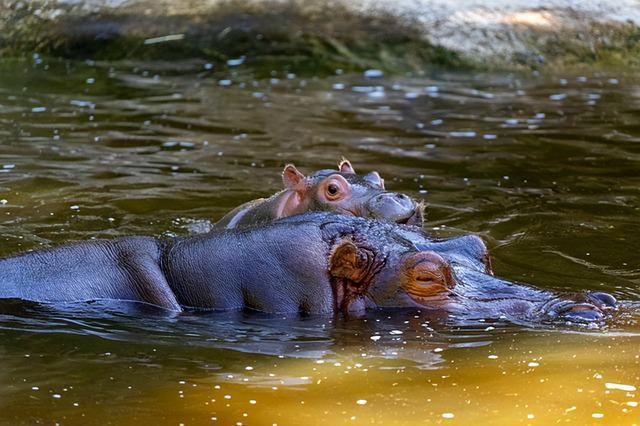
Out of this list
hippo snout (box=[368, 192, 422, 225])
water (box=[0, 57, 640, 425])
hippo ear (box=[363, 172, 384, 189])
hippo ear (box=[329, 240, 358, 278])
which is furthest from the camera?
hippo ear (box=[363, 172, 384, 189])

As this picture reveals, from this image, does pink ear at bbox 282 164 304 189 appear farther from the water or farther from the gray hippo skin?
the gray hippo skin

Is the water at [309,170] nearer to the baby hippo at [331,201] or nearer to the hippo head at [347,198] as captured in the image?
the baby hippo at [331,201]

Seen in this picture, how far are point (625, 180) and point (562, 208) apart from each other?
0.97 metres

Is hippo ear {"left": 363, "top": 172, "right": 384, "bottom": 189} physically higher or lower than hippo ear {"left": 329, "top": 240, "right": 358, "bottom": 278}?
higher

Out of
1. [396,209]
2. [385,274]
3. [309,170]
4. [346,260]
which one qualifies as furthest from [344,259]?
[309,170]

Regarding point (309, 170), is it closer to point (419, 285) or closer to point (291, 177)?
point (291, 177)

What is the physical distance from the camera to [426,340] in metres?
4.81

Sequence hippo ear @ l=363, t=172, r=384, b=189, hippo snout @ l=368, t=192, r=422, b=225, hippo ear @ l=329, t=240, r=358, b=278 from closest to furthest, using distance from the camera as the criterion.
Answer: hippo ear @ l=329, t=240, r=358, b=278 → hippo snout @ l=368, t=192, r=422, b=225 → hippo ear @ l=363, t=172, r=384, b=189

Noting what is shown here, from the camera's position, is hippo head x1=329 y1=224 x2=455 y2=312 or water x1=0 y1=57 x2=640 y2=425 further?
hippo head x1=329 y1=224 x2=455 y2=312

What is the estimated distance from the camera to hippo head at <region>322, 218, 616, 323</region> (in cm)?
505

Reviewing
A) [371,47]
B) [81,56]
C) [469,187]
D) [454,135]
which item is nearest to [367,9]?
[371,47]

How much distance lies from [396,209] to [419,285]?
62.7 inches

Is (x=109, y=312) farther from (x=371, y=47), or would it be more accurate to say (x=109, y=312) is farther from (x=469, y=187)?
(x=371, y=47)

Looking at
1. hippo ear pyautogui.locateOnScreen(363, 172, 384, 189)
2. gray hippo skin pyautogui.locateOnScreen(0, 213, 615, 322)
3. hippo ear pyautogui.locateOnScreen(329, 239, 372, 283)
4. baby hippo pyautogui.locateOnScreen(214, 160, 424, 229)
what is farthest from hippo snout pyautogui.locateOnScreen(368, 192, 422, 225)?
hippo ear pyautogui.locateOnScreen(329, 239, 372, 283)
